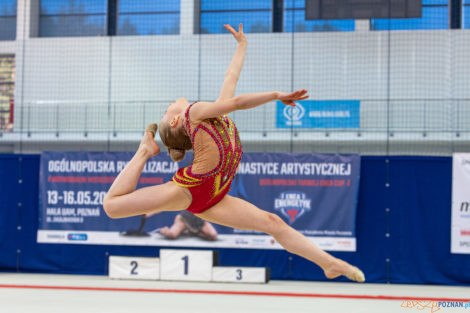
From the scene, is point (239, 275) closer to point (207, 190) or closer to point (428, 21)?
point (207, 190)

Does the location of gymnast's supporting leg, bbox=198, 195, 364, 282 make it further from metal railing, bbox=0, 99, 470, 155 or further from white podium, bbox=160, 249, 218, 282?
metal railing, bbox=0, 99, 470, 155

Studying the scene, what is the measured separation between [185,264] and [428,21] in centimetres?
736

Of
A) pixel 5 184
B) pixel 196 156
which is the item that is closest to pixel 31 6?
pixel 5 184

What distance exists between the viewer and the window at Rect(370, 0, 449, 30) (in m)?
11.4

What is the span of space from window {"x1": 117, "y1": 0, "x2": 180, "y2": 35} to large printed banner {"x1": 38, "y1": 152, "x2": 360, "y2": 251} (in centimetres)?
532

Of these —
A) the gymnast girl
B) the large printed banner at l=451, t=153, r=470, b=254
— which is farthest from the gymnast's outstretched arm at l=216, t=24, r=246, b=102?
the large printed banner at l=451, t=153, r=470, b=254

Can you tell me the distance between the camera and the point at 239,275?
8.41m

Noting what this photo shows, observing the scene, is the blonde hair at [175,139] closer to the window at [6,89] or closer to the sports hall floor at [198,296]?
the sports hall floor at [198,296]

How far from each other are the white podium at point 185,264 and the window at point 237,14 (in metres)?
5.99

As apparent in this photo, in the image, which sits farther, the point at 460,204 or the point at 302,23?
the point at 302,23

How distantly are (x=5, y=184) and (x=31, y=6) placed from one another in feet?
20.6

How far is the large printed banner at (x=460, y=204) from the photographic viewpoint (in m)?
8.45

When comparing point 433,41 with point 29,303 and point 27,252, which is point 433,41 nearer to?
point 27,252

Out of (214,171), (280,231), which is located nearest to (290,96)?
(214,171)
